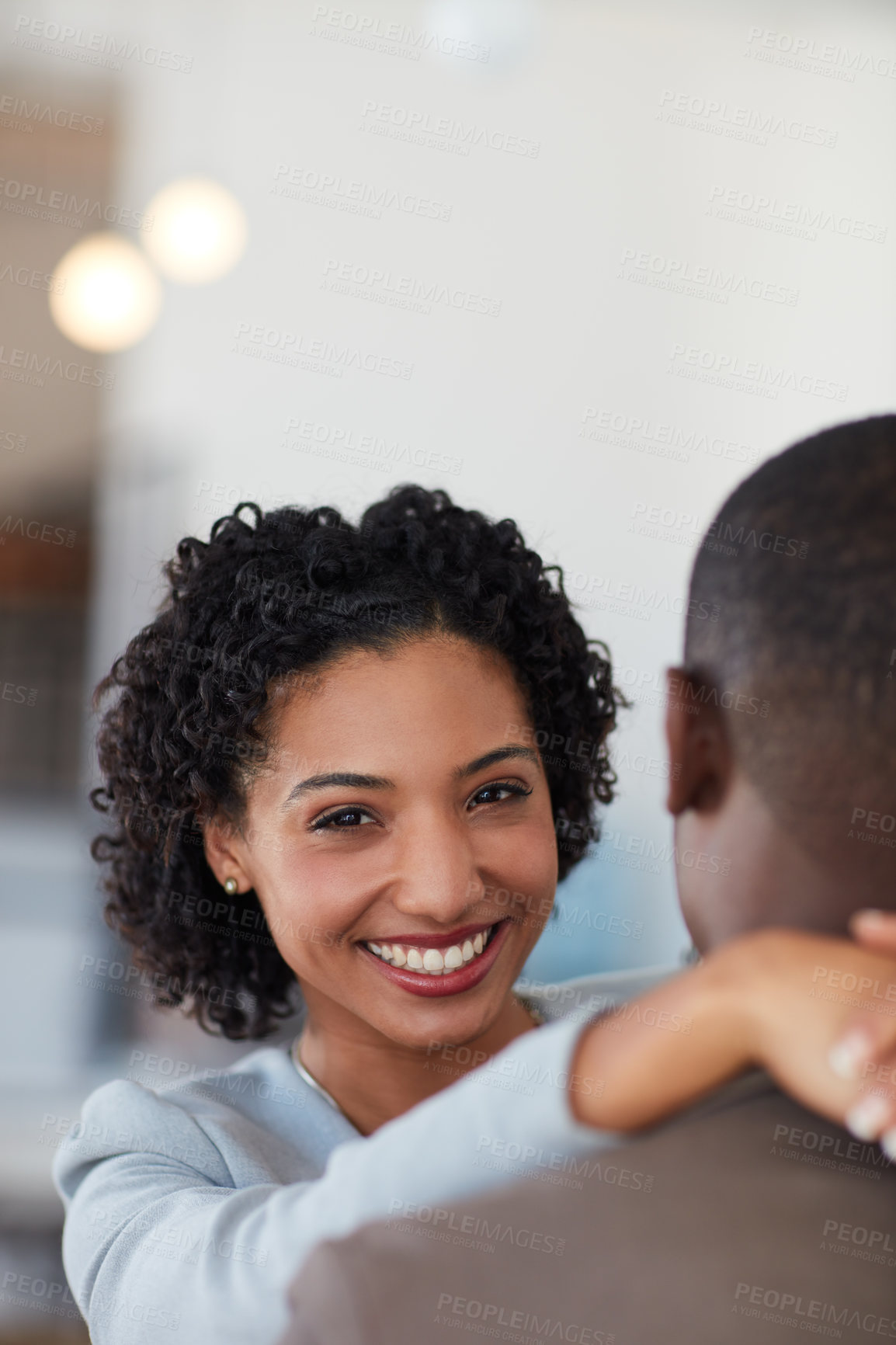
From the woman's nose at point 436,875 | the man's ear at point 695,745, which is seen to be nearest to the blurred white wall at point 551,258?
the woman's nose at point 436,875

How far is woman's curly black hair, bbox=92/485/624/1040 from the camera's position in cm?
76

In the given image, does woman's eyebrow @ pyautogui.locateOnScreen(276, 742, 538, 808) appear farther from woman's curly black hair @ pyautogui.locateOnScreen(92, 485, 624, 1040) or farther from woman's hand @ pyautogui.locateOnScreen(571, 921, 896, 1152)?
woman's hand @ pyautogui.locateOnScreen(571, 921, 896, 1152)

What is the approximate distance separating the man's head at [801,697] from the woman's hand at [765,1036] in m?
0.03

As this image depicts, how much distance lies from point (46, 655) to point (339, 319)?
3.05ft

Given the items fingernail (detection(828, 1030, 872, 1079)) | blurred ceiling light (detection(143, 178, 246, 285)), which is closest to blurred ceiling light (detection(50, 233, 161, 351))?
blurred ceiling light (detection(143, 178, 246, 285))

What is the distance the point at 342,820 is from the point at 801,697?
337 millimetres

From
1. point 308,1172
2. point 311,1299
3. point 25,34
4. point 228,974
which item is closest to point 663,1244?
point 311,1299

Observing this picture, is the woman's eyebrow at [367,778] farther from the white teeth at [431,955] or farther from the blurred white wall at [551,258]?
the blurred white wall at [551,258]

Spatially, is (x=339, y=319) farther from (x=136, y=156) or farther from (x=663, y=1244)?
(x=663, y=1244)

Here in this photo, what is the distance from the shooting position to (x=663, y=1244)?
44 cm

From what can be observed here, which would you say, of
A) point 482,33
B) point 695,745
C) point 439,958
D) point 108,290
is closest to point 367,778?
point 439,958

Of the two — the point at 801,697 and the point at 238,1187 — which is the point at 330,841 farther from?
the point at 801,697

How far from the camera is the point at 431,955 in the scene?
2.29 feet

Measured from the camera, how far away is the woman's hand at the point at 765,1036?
1.27 ft
